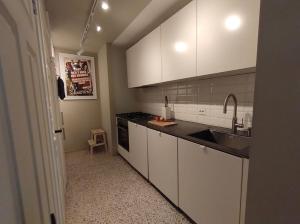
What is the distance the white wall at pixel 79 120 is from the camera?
351 centimetres

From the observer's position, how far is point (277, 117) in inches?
16.9

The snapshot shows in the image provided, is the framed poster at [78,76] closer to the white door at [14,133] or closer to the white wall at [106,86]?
the white wall at [106,86]

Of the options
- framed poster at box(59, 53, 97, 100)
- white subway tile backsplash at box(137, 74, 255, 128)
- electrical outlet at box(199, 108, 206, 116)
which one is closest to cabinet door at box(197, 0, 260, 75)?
white subway tile backsplash at box(137, 74, 255, 128)

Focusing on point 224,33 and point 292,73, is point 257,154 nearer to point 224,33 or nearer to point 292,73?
point 292,73

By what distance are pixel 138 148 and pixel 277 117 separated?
207 centimetres

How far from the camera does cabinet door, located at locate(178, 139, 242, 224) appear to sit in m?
1.05

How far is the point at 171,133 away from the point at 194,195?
590 millimetres

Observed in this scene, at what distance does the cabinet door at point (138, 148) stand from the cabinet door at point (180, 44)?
0.84 m

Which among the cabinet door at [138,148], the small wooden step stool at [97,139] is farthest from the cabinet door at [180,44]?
the small wooden step stool at [97,139]

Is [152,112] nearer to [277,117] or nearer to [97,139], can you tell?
[97,139]

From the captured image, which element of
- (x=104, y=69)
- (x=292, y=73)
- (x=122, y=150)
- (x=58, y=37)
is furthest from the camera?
(x=104, y=69)

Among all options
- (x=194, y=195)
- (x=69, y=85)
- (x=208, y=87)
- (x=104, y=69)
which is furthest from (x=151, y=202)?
(x=69, y=85)

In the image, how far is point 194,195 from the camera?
1391mm

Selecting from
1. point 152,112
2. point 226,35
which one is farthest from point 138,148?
point 226,35
